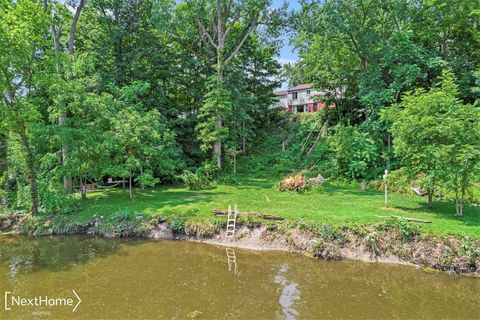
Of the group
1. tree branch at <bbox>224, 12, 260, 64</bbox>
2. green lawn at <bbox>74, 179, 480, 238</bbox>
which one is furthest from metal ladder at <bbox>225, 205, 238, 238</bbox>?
tree branch at <bbox>224, 12, 260, 64</bbox>

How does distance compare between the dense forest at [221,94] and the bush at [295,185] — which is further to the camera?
the bush at [295,185]

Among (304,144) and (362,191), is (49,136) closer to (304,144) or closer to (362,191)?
(362,191)

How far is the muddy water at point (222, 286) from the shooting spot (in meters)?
7.66

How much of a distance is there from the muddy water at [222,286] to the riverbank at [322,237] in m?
0.47

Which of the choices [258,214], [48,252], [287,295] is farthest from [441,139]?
[48,252]

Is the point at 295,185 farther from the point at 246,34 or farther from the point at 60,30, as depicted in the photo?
the point at 60,30

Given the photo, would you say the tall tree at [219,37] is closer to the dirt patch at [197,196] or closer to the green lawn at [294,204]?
the green lawn at [294,204]

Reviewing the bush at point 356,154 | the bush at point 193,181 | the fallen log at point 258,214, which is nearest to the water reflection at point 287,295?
the fallen log at point 258,214

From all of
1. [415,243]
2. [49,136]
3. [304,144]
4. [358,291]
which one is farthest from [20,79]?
[304,144]

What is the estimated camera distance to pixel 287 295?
844cm

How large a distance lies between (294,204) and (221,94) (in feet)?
38.3

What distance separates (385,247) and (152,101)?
1991cm

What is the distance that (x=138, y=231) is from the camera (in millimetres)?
13781

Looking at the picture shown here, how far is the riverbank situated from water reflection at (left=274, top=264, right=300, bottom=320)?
2.08 meters
